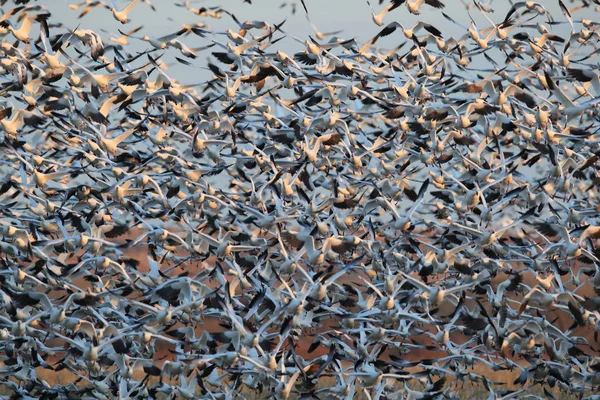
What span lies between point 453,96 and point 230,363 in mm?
5001

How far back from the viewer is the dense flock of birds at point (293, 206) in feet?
37.1

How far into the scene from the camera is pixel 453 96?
484 inches

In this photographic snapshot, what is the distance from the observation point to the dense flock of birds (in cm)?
1131

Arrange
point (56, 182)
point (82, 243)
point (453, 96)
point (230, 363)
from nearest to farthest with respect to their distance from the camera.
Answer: point (230, 363), point (82, 243), point (453, 96), point (56, 182)

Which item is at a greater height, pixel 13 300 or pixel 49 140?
pixel 49 140

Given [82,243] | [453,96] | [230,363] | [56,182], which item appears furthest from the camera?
[56,182]

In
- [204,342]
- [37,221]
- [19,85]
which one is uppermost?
[19,85]

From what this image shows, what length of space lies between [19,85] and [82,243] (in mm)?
2598

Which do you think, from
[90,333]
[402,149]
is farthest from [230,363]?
[402,149]

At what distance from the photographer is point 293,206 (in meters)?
11.9

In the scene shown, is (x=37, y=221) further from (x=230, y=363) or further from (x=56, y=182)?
(x=230, y=363)

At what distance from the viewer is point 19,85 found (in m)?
12.2

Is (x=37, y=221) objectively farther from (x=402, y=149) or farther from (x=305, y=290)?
(x=402, y=149)

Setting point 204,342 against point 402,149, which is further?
point 402,149
